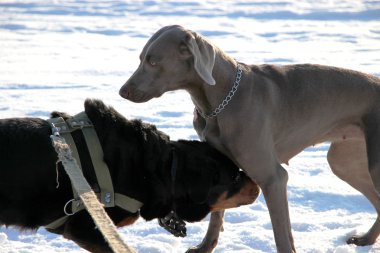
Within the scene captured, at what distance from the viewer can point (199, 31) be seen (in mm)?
14273

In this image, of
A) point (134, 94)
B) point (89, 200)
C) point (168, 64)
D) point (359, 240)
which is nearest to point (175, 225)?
point (134, 94)

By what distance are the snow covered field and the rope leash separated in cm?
130

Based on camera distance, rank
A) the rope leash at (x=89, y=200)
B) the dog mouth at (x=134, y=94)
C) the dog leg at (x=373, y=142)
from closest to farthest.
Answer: the rope leash at (x=89, y=200) < the dog mouth at (x=134, y=94) < the dog leg at (x=373, y=142)

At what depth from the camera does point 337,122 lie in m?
5.27

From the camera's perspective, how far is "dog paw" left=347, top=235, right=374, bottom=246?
18.0 ft

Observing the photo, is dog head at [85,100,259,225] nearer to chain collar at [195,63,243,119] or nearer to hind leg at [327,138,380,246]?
chain collar at [195,63,243,119]

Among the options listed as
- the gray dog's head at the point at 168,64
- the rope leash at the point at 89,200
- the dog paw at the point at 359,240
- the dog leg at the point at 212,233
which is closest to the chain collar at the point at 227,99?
the gray dog's head at the point at 168,64

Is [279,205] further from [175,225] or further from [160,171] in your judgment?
[160,171]

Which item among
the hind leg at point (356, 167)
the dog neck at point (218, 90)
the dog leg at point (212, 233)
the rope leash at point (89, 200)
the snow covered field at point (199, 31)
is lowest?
the snow covered field at point (199, 31)

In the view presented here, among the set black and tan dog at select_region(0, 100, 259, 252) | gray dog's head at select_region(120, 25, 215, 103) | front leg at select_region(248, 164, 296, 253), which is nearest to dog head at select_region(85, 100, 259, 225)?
black and tan dog at select_region(0, 100, 259, 252)

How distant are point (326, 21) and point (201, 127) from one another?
1192 cm

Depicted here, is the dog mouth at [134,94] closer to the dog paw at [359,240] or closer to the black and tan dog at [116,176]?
the black and tan dog at [116,176]

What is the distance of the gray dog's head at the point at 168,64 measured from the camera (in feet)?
15.6

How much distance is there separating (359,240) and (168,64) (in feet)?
6.45
